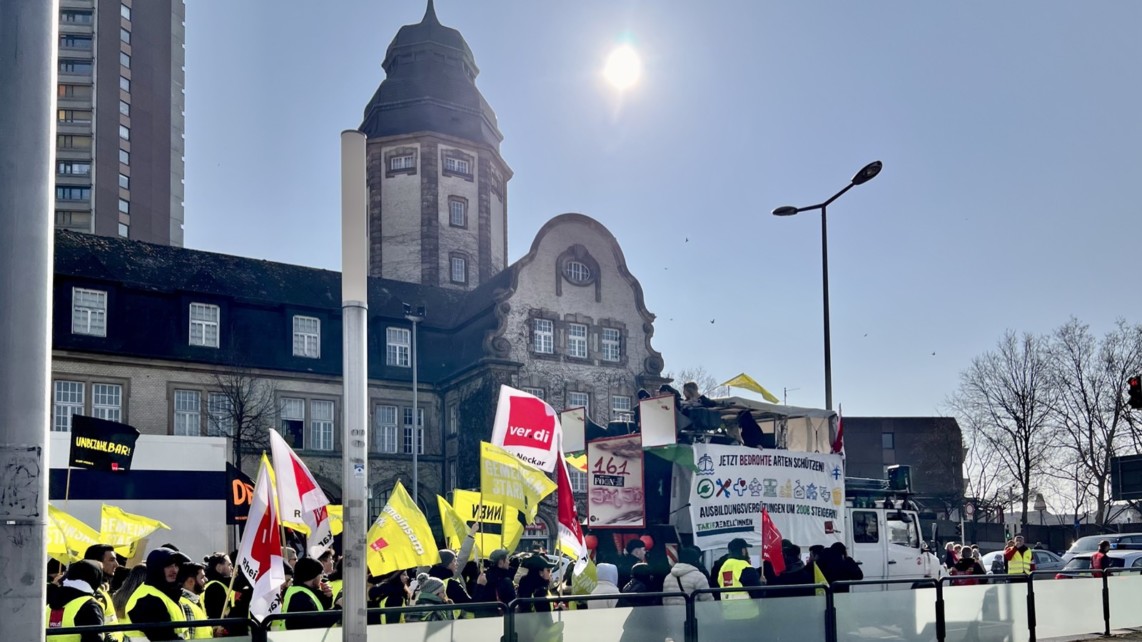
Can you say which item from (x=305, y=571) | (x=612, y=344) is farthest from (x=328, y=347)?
(x=305, y=571)

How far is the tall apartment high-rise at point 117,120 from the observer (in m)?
78.7

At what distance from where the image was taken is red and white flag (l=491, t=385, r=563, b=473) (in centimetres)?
1358

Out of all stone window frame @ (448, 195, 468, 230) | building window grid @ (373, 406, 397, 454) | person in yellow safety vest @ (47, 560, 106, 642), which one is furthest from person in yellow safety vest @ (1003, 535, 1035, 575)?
stone window frame @ (448, 195, 468, 230)

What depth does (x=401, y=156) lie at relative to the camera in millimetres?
57750

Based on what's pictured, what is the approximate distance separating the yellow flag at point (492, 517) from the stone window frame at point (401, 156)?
41416 mm

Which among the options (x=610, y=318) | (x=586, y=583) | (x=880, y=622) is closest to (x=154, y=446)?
(x=586, y=583)

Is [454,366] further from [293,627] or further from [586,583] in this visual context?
[293,627]

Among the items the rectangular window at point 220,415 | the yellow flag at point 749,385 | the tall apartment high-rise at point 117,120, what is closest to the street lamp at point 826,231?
the yellow flag at point 749,385

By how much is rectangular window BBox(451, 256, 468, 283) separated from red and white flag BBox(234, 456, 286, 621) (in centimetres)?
4774

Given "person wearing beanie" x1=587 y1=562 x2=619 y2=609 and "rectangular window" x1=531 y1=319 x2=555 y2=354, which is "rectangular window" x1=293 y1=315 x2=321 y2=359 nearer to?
"rectangular window" x1=531 y1=319 x2=555 y2=354

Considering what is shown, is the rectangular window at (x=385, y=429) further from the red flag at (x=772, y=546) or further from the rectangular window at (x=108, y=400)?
the red flag at (x=772, y=546)

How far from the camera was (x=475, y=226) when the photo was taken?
191ft

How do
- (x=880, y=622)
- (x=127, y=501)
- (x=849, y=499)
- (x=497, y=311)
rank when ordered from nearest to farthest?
(x=880, y=622) < (x=849, y=499) < (x=127, y=501) < (x=497, y=311)

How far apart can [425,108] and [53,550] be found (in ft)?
154
